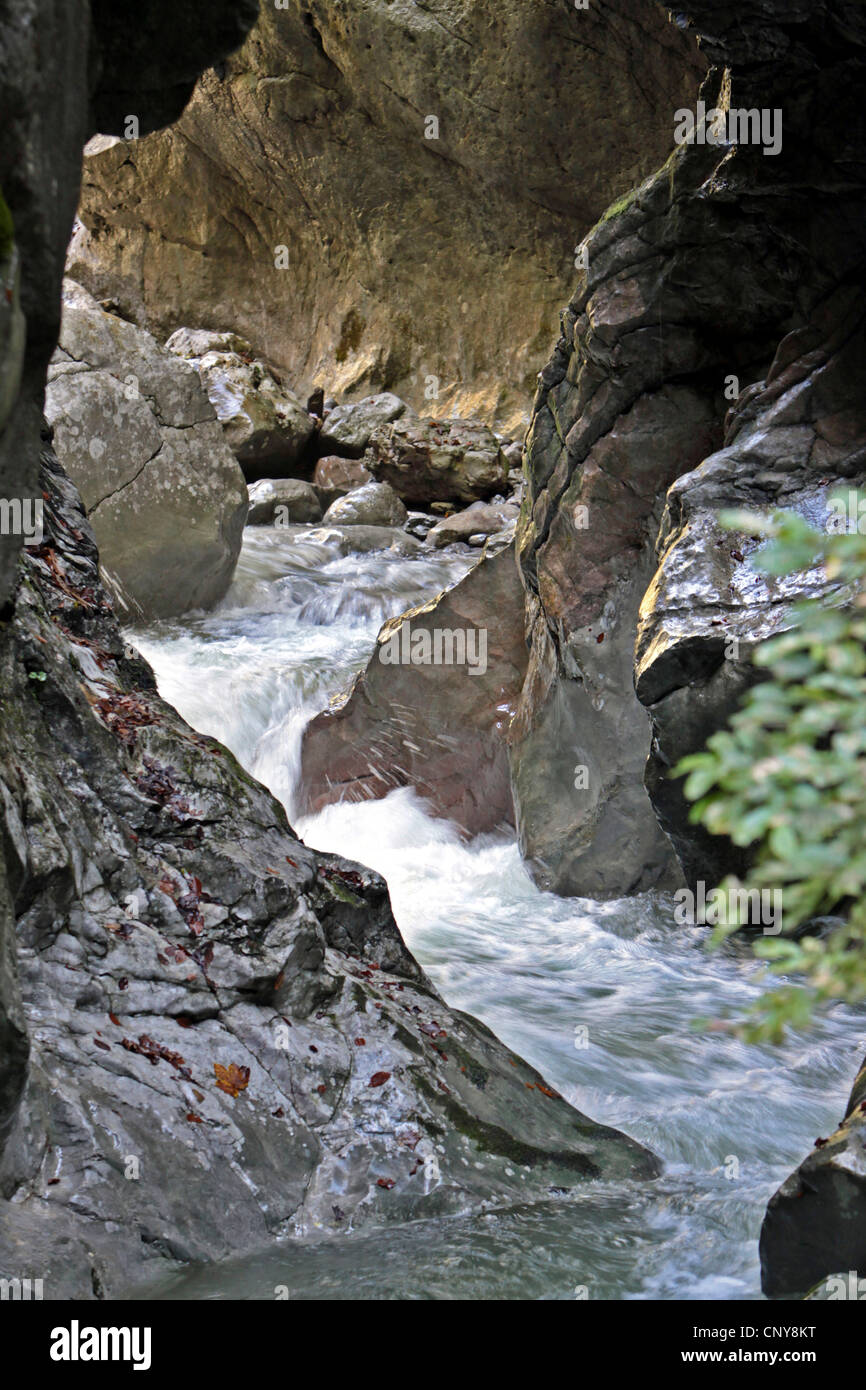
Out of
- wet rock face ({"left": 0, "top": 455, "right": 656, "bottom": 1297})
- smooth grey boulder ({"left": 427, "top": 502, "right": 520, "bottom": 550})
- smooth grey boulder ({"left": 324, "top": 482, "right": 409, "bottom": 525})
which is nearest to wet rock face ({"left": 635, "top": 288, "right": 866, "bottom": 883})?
wet rock face ({"left": 0, "top": 455, "right": 656, "bottom": 1297})

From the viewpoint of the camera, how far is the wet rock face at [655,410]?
5.95m

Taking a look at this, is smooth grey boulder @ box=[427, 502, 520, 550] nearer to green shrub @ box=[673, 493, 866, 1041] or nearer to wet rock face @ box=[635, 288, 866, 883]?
wet rock face @ box=[635, 288, 866, 883]

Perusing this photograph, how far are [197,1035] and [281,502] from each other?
1416 cm

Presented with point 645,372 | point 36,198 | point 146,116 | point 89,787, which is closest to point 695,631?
point 645,372

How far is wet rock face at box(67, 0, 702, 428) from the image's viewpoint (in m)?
19.0

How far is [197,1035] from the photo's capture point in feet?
12.3

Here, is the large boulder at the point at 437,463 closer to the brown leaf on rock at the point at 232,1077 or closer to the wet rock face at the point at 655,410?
the wet rock face at the point at 655,410

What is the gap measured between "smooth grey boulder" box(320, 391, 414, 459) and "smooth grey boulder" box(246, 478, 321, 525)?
2.25 metres

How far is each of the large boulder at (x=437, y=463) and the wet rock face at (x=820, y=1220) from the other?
1530 cm

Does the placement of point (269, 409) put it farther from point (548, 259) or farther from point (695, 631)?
point (695, 631)

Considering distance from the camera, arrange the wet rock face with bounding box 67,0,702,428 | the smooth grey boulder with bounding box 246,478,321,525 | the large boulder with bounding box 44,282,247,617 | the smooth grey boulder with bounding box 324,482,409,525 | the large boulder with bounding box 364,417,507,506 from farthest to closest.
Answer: the wet rock face with bounding box 67,0,702,428 < the large boulder with bounding box 364,417,507,506 < the smooth grey boulder with bounding box 324,482,409,525 < the smooth grey boulder with bounding box 246,478,321,525 < the large boulder with bounding box 44,282,247,617

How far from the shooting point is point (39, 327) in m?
2.41

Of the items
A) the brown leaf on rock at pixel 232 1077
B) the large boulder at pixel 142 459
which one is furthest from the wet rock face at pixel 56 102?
the large boulder at pixel 142 459

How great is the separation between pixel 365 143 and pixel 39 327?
73.7 ft
